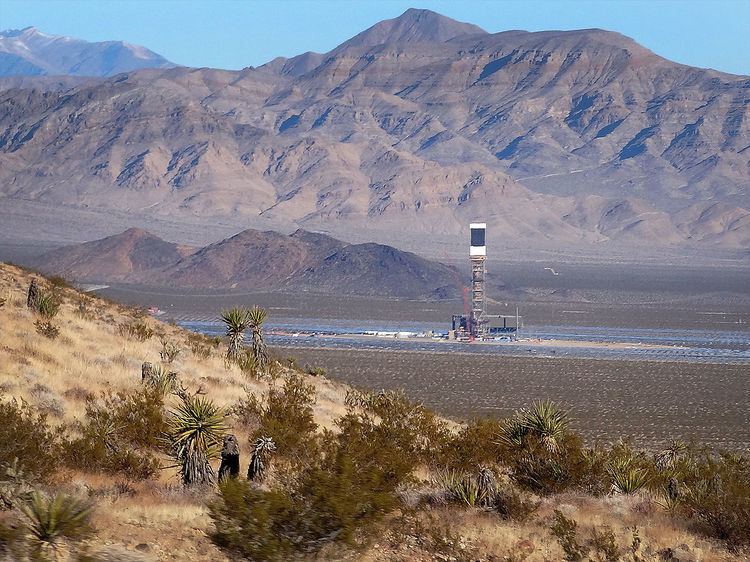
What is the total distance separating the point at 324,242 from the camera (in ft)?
523

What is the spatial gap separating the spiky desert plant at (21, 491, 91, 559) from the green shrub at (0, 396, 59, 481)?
10.6 ft

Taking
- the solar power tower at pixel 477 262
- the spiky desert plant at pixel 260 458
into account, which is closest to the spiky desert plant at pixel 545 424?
the spiky desert plant at pixel 260 458

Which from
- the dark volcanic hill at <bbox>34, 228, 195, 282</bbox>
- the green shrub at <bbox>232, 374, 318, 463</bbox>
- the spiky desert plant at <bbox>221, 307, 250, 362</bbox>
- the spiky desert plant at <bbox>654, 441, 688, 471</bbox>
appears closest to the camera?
the green shrub at <bbox>232, 374, 318, 463</bbox>

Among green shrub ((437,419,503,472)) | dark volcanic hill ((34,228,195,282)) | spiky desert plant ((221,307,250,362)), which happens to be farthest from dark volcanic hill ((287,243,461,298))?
green shrub ((437,419,503,472))

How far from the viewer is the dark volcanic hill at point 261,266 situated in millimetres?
141250

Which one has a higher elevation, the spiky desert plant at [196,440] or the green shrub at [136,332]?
the green shrub at [136,332]

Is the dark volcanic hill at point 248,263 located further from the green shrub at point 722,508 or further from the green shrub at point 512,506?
the green shrub at point 512,506

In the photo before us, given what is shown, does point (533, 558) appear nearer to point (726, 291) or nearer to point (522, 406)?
point (522, 406)

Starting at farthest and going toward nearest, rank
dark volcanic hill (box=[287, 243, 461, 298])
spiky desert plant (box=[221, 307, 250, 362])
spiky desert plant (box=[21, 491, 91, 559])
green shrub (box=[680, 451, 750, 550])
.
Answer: dark volcanic hill (box=[287, 243, 461, 298]) → spiky desert plant (box=[221, 307, 250, 362]) → green shrub (box=[680, 451, 750, 550]) → spiky desert plant (box=[21, 491, 91, 559])

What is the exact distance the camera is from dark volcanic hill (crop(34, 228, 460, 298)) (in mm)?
141250

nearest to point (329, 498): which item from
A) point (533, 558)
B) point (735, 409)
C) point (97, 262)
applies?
point (533, 558)

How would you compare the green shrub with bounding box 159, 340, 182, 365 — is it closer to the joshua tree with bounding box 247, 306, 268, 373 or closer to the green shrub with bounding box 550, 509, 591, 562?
the joshua tree with bounding box 247, 306, 268, 373

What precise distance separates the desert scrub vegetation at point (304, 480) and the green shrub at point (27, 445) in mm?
28

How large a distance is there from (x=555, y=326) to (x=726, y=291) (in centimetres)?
5637
